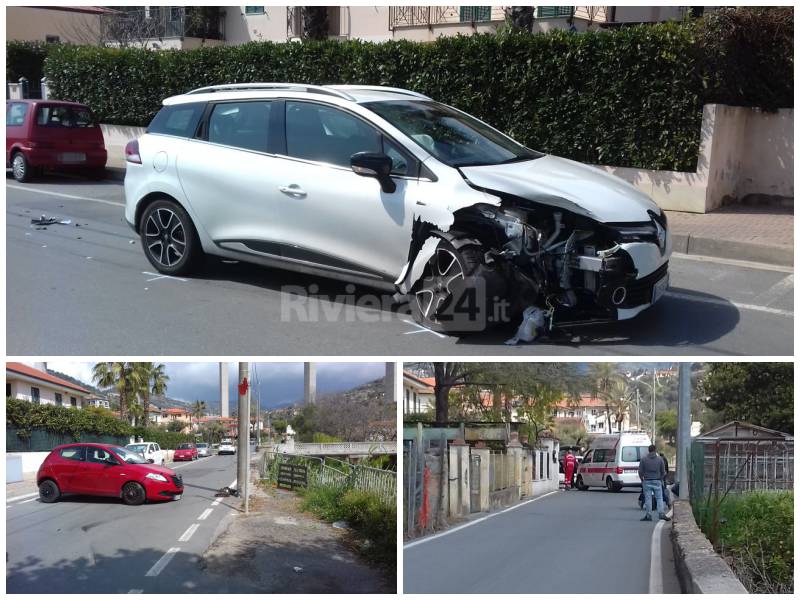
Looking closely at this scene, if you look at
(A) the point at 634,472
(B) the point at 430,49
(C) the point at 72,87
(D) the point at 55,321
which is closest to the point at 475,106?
(B) the point at 430,49

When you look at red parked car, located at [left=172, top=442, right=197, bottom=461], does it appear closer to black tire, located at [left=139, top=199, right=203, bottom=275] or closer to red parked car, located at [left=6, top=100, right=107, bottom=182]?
black tire, located at [left=139, top=199, right=203, bottom=275]

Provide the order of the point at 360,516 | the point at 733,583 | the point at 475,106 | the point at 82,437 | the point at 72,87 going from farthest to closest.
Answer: the point at 72,87, the point at 475,106, the point at 82,437, the point at 360,516, the point at 733,583

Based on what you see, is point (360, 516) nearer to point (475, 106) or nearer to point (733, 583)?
point (733, 583)

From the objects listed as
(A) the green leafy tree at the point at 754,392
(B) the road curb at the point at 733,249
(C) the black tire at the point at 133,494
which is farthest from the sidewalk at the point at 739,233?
(C) the black tire at the point at 133,494

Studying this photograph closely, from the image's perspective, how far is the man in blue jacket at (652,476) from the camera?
9.94 metres

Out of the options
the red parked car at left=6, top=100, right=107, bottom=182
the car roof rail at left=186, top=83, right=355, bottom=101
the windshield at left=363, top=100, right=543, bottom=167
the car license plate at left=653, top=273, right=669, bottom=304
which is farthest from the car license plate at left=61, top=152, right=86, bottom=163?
the car license plate at left=653, top=273, right=669, bottom=304

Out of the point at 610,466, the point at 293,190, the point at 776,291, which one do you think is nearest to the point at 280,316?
the point at 293,190

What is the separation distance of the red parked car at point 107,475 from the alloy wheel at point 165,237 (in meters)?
2.20

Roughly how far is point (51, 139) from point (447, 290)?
11.4 m

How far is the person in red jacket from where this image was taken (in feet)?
45.3

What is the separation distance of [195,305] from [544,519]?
410 cm

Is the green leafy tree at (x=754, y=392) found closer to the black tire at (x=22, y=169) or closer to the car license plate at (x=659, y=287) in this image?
the car license plate at (x=659, y=287)

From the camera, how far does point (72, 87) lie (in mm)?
21172

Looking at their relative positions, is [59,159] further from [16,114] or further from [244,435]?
[244,435]
